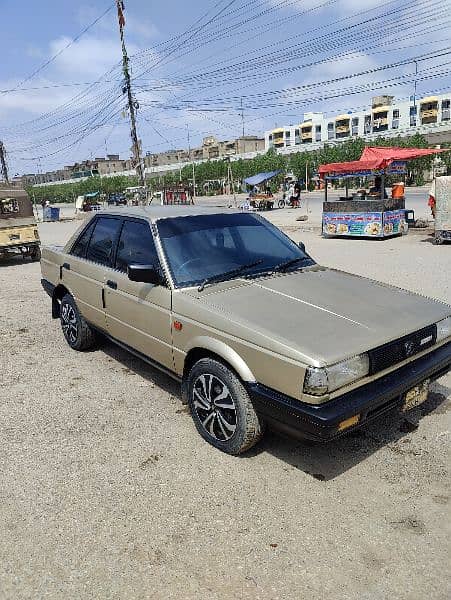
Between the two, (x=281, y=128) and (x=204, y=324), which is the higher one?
(x=281, y=128)

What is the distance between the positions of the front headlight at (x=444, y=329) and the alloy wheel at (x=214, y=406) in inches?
62.8

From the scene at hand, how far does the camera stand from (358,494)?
281 cm

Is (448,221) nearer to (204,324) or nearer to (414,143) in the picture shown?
(204,324)

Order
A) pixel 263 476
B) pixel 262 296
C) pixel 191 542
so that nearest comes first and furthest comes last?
pixel 191 542
pixel 263 476
pixel 262 296

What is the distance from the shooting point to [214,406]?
10.6 feet

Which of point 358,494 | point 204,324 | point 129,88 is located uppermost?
→ point 129,88

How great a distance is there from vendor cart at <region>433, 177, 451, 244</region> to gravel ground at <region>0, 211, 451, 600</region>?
30.1 ft

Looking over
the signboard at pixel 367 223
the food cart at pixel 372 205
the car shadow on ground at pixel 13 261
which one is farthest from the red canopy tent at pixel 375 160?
the car shadow on ground at pixel 13 261

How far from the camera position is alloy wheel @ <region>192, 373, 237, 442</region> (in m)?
3.11

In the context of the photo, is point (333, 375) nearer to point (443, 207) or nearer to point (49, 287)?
point (49, 287)

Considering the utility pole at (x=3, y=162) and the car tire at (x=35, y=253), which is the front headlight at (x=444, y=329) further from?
the utility pole at (x=3, y=162)

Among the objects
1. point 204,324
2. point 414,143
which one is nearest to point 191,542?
point 204,324

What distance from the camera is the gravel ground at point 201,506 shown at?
2.23 metres

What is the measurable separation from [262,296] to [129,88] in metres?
28.8
